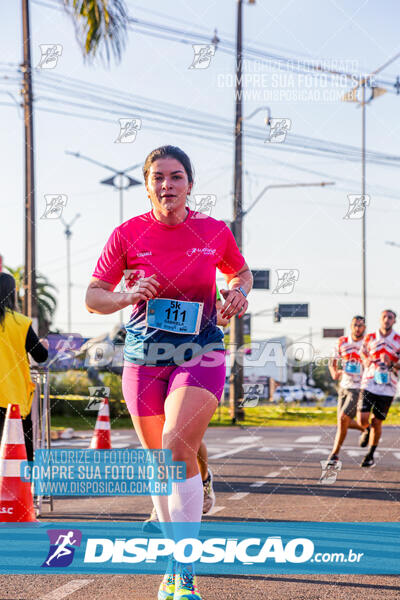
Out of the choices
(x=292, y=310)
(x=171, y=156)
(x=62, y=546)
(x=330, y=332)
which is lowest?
(x=330, y=332)

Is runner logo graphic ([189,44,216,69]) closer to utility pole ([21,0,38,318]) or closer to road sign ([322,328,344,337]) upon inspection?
utility pole ([21,0,38,318])

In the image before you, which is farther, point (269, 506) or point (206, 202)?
point (206, 202)

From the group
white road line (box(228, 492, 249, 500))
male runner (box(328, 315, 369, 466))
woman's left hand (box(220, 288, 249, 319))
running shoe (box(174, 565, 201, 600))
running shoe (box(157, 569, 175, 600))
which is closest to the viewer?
running shoe (box(174, 565, 201, 600))

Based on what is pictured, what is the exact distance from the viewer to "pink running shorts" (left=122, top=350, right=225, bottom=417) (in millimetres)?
3898

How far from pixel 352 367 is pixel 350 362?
7 centimetres

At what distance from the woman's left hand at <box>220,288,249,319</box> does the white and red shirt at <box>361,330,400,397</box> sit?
7315 mm

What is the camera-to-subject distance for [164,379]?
3965 mm

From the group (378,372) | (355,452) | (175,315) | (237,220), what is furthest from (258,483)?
(237,220)

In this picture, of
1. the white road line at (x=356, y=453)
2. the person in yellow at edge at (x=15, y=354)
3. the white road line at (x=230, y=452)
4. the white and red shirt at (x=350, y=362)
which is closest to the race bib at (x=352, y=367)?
the white and red shirt at (x=350, y=362)

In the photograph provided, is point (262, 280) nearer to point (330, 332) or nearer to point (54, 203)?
point (330, 332)

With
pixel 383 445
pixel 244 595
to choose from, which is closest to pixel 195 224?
pixel 244 595

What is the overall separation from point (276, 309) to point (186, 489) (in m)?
20.0

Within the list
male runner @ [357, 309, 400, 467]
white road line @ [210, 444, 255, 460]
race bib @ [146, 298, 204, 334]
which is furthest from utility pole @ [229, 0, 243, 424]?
race bib @ [146, 298, 204, 334]

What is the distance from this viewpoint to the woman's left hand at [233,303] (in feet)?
13.2
